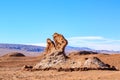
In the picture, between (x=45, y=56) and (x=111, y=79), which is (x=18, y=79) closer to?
(x=111, y=79)

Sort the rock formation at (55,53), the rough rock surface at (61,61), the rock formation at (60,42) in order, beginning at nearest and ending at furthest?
the rough rock surface at (61,61)
the rock formation at (55,53)
the rock formation at (60,42)

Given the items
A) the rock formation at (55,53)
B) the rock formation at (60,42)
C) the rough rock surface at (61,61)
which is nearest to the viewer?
the rough rock surface at (61,61)

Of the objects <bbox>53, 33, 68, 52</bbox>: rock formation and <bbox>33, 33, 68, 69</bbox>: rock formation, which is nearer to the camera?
<bbox>33, 33, 68, 69</bbox>: rock formation

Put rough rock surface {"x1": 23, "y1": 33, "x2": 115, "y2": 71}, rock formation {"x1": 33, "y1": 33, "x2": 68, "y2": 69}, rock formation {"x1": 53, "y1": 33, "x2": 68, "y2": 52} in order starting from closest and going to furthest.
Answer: rough rock surface {"x1": 23, "y1": 33, "x2": 115, "y2": 71} < rock formation {"x1": 33, "y1": 33, "x2": 68, "y2": 69} < rock formation {"x1": 53, "y1": 33, "x2": 68, "y2": 52}

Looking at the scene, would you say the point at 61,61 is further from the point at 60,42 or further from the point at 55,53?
the point at 60,42

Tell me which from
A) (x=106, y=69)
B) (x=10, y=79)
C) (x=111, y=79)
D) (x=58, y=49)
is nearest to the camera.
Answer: (x=111, y=79)

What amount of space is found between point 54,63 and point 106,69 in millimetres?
6511

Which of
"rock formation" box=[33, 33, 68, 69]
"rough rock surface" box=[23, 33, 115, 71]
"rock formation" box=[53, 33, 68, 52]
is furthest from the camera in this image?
"rock formation" box=[53, 33, 68, 52]

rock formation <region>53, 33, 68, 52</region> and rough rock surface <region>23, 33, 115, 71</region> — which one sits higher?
rock formation <region>53, 33, 68, 52</region>

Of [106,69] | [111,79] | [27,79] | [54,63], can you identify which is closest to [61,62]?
[54,63]

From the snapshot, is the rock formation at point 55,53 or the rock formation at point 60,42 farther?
the rock formation at point 60,42

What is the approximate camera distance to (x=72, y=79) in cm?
3294

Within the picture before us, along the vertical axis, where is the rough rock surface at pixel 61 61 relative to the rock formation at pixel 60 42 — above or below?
below

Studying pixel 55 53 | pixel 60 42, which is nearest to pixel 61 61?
pixel 55 53
